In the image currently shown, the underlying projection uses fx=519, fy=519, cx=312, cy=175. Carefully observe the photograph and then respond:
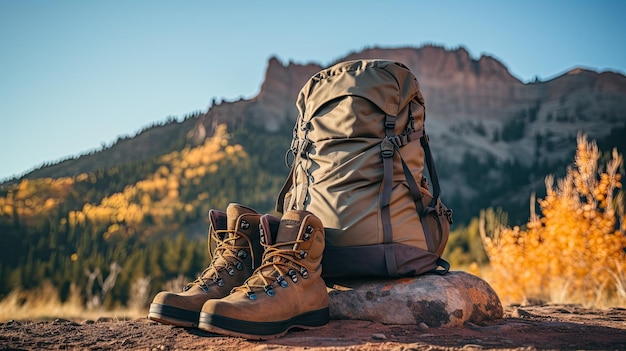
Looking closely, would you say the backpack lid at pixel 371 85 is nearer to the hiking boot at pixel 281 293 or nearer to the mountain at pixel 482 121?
the hiking boot at pixel 281 293

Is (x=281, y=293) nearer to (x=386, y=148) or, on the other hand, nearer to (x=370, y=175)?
(x=370, y=175)

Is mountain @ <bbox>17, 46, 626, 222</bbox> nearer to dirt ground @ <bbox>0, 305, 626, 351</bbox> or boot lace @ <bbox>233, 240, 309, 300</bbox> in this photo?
dirt ground @ <bbox>0, 305, 626, 351</bbox>

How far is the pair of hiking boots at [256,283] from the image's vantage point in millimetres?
2445

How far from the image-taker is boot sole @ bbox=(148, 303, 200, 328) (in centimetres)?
259

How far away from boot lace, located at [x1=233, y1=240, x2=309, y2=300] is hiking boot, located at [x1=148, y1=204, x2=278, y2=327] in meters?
0.24

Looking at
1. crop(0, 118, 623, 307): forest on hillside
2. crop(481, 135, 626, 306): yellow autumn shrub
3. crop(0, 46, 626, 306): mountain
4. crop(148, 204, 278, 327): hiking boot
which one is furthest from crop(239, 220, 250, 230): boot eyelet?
crop(0, 46, 626, 306): mountain

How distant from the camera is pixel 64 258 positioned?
74.7 ft

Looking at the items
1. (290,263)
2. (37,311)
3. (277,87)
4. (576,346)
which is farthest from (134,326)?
(277,87)

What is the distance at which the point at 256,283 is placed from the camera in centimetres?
263

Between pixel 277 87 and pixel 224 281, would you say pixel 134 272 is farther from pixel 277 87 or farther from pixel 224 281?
pixel 277 87

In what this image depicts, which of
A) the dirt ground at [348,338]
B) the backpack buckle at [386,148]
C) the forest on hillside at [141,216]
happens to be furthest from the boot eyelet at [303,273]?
the forest on hillside at [141,216]

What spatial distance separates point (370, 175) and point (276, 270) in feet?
2.94

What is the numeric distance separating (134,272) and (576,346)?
25850mm

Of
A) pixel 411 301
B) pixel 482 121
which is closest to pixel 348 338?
pixel 411 301
